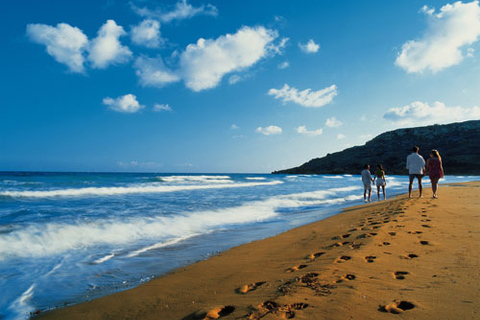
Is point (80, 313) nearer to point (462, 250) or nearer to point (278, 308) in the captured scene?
point (278, 308)

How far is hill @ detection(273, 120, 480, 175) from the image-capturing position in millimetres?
60613

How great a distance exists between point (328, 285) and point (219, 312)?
1072 mm

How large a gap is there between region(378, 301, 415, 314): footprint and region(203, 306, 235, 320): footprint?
3.97ft

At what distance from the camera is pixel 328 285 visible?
2549 millimetres

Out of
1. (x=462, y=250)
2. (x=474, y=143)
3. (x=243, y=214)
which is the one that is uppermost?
(x=474, y=143)

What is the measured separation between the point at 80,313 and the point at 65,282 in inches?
51.8

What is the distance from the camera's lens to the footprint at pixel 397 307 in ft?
6.57

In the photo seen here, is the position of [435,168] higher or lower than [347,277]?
higher

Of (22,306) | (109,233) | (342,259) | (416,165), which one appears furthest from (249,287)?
(416,165)

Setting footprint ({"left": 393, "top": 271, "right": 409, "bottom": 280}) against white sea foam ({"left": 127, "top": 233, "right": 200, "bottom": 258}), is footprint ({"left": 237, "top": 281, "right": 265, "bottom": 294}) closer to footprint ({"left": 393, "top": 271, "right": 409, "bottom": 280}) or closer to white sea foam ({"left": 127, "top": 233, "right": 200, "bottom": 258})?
footprint ({"left": 393, "top": 271, "right": 409, "bottom": 280})

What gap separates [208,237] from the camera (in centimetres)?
655

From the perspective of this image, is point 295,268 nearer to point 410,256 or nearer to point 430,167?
point 410,256

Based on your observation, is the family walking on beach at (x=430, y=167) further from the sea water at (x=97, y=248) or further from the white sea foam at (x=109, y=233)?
the white sea foam at (x=109, y=233)

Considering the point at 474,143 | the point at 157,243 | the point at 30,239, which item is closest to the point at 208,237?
the point at 157,243
